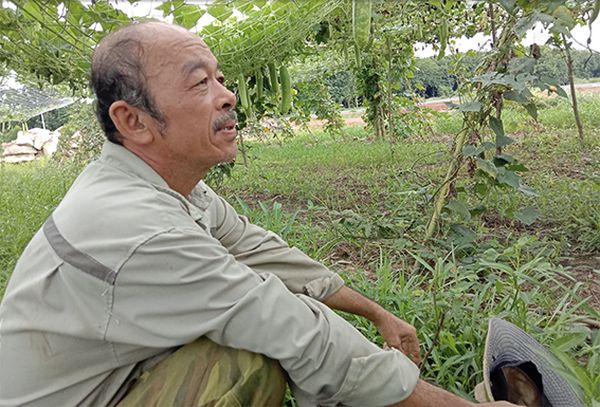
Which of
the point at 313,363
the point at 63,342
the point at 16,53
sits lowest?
the point at 313,363

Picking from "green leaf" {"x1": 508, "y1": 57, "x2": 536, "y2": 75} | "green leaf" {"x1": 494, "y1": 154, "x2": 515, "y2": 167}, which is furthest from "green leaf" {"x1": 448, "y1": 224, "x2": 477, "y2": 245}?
"green leaf" {"x1": 508, "y1": 57, "x2": 536, "y2": 75}

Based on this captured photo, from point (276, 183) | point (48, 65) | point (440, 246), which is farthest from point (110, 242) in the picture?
point (276, 183)

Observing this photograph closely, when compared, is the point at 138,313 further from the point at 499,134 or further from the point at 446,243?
the point at 499,134

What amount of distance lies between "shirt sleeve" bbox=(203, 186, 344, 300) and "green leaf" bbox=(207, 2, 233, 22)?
137 centimetres

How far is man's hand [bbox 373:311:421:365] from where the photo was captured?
1.73 metres

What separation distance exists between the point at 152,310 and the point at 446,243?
1849 mm

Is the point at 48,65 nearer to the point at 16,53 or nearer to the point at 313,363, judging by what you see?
the point at 16,53

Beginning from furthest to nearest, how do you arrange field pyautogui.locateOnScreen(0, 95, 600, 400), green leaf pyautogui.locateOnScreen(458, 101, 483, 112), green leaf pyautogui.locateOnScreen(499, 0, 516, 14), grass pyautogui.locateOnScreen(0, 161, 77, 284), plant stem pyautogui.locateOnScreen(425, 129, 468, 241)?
grass pyautogui.locateOnScreen(0, 161, 77, 284), plant stem pyautogui.locateOnScreen(425, 129, 468, 241), green leaf pyautogui.locateOnScreen(458, 101, 483, 112), green leaf pyautogui.locateOnScreen(499, 0, 516, 14), field pyautogui.locateOnScreen(0, 95, 600, 400)

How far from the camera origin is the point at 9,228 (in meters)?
3.48

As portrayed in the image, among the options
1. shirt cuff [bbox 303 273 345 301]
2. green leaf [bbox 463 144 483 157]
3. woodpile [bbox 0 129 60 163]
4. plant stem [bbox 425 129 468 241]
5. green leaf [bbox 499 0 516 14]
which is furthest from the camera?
woodpile [bbox 0 129 60 163]

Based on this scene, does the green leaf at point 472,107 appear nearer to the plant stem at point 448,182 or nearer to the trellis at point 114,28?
the plant stem at point 448,182

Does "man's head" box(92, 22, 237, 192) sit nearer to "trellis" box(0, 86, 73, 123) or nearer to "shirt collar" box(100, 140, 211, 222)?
"shirt collar" box(100, 140, 211, 222)

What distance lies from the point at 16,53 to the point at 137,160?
7.57 ft

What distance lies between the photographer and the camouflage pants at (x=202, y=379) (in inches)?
47.5
